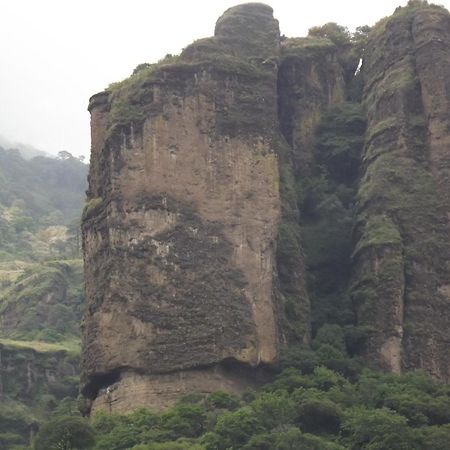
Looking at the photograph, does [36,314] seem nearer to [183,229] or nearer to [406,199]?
[183,229]

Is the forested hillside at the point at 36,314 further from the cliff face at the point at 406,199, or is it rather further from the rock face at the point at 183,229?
the cliff face at the point at 406,199

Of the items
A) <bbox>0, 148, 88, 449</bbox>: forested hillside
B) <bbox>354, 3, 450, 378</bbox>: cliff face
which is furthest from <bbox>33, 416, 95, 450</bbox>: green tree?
<bbox>354, 3, 450, 378</bbox>: cliff face

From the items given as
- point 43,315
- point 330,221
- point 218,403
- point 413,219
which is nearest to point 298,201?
point 330,221

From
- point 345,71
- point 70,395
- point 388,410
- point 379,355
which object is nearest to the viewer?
point 388,410

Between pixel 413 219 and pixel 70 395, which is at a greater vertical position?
pixel 413 219

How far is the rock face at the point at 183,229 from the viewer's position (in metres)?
47.9

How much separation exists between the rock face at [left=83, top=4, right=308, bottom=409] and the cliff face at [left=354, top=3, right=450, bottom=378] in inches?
141

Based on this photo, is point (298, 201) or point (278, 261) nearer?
point (278, 261)

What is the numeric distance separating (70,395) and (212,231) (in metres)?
18.6

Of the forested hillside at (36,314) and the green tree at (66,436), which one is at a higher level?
the forested hillside at (36,314)

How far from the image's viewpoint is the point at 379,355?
4969 centimetres

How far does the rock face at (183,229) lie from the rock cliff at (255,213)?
0.06 metres

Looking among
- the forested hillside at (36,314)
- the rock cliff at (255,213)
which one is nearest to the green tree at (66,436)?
the rock cliff at (255,213)

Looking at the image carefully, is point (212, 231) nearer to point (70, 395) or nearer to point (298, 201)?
point (298, 201)
